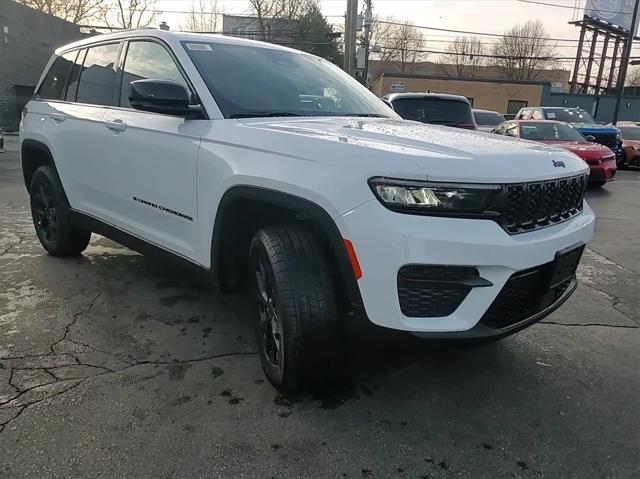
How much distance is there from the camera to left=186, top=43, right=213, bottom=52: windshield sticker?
3304 mm

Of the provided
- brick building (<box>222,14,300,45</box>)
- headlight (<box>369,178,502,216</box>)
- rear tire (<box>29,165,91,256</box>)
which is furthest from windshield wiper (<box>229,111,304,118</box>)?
brick building (<box>222,14,300,45</box>)

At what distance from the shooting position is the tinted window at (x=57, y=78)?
462 centimetres

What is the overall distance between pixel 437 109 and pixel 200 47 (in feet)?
22.8

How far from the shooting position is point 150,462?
220 centimetres

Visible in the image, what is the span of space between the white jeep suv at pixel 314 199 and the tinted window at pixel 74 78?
1.81 ft

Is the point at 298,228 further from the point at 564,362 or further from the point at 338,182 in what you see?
the point at 564,362

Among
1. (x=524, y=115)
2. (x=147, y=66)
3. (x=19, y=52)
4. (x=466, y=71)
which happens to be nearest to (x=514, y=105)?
(x=524, y=115)

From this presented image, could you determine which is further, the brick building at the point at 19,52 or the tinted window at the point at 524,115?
the brick building at the point at 19,52

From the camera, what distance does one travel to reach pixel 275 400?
268 cm

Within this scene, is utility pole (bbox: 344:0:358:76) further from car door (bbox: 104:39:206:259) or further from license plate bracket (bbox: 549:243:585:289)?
license plate bracket (bbox: 549:243:585:289)

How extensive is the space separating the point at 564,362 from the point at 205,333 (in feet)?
7.31

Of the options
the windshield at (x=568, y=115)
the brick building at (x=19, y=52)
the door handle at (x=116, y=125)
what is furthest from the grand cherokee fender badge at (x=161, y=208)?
the brick building at (x=19, y=52)

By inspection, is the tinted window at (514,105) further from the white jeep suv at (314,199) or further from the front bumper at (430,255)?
the front bumper at (430,255)

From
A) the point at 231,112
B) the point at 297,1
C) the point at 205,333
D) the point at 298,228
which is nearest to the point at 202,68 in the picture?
the point at 231,112
